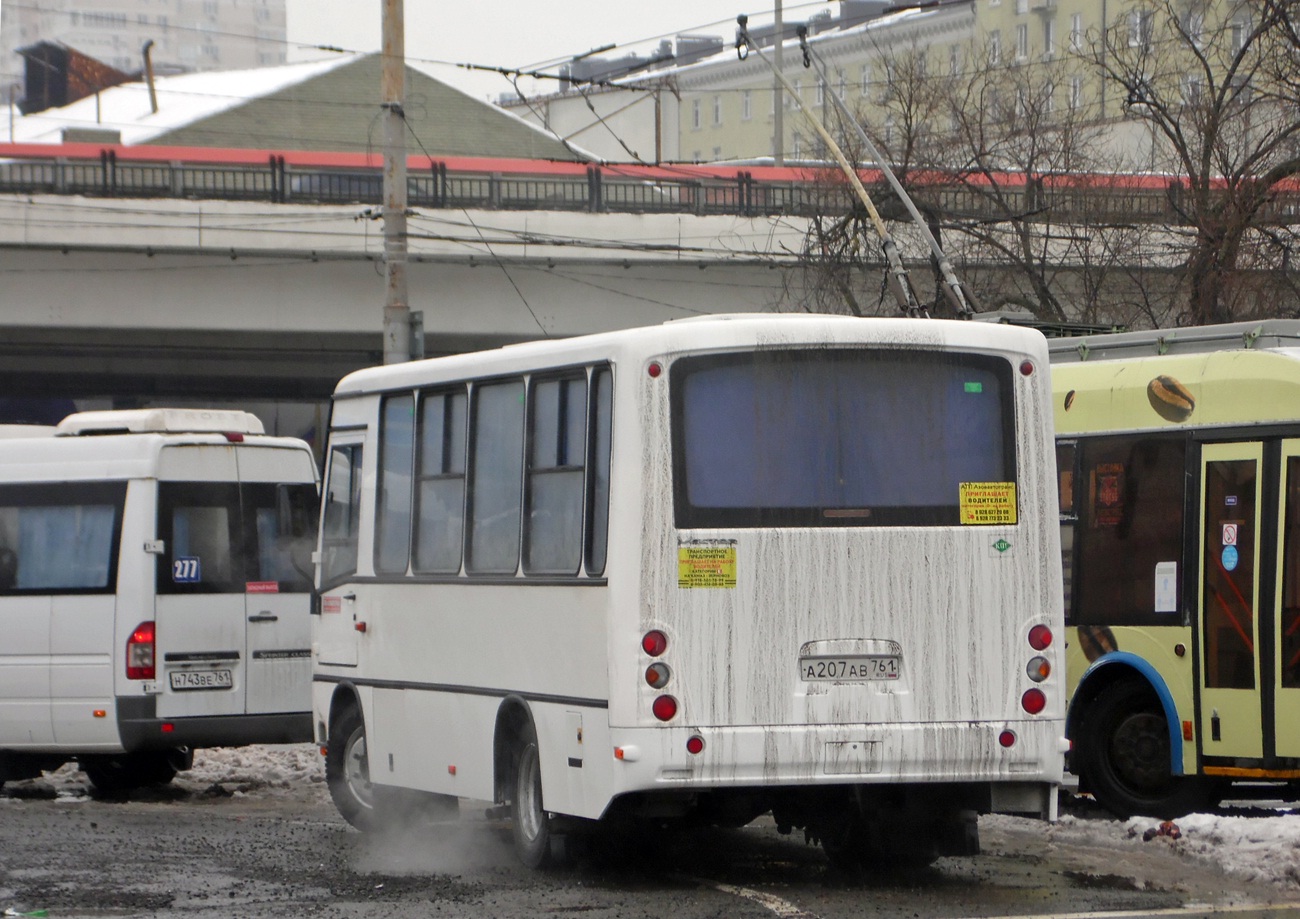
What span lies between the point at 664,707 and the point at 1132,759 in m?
5.08

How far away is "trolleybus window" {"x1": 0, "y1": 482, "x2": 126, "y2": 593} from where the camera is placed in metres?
14.4

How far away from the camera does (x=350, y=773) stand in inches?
470

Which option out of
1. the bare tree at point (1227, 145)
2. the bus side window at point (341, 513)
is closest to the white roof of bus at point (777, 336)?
the bus side window at point (341, 513)

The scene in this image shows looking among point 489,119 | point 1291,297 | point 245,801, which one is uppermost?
point 489,119

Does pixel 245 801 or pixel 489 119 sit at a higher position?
pixel 489 119

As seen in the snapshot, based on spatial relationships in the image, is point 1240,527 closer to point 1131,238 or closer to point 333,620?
point 333,620

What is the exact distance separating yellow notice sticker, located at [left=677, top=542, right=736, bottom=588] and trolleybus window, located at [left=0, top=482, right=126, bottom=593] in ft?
22.2

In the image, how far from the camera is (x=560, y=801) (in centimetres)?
927

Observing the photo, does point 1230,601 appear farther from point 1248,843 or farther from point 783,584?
point 783,584

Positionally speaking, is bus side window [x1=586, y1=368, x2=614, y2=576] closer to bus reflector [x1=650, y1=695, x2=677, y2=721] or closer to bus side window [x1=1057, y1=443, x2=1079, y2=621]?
bus reflector [x1=650, y1=695, x2=677, y2=721]

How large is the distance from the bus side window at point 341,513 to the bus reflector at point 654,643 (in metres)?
3.38

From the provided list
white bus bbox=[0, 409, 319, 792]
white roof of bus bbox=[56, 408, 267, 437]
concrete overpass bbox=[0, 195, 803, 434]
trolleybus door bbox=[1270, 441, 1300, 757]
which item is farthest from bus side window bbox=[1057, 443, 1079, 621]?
concrete overpass bbox=[0, 195, 803, 434]

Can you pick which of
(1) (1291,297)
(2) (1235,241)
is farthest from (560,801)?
(1) (1291,297)

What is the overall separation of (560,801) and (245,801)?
18.9ft
